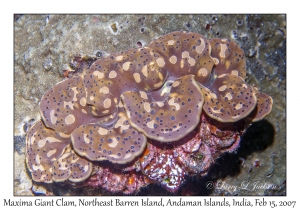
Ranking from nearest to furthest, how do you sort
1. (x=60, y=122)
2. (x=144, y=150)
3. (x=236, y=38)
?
(x=144, y=150), (x=60, y=122), (x=236, y=38)

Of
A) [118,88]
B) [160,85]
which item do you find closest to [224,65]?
[160,85]

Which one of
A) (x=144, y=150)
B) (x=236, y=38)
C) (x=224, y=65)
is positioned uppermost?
(x=236, y=38)

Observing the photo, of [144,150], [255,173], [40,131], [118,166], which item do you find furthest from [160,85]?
[255,173]

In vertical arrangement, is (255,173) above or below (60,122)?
below

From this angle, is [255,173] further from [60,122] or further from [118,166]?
[60,122]

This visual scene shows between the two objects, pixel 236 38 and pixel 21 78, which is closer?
pixel 21 78

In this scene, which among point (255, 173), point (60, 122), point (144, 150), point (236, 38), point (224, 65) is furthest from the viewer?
point (255, 173)
